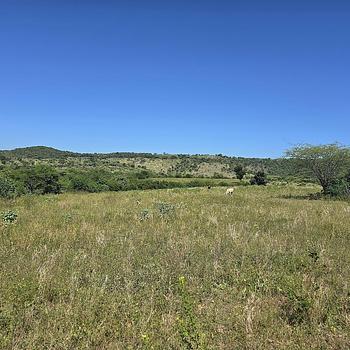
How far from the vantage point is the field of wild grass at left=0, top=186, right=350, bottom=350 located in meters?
4.16

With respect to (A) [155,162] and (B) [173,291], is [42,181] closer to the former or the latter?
(B) [173,291]

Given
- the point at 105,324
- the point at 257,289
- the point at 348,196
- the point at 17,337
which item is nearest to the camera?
the point at 17,337

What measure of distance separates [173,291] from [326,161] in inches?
1201

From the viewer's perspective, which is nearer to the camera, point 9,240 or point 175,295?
point 175,295

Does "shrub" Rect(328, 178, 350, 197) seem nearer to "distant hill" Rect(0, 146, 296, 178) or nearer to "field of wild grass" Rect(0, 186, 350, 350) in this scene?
"field of wild grass" Rect(0, 186, 350, 350)

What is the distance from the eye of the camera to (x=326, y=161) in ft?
109

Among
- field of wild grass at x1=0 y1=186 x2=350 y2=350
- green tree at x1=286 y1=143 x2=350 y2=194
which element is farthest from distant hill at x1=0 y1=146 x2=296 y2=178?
field of wild grass at x1=0 y1=186 x2=350 y2=350

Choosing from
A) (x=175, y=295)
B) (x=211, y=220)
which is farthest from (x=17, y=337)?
(x=211, y=220)

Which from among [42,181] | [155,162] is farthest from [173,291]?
[155,162]

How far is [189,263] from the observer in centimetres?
682

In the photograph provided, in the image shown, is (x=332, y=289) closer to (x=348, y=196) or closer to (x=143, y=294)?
(x=143, y=294)

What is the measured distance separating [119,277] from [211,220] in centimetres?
654

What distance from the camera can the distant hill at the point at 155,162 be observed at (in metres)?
97.3

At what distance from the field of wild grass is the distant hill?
82.4 metres
